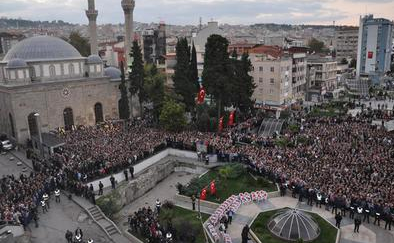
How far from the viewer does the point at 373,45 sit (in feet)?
217

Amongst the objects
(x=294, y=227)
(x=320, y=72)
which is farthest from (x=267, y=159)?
(x=320, y=72)

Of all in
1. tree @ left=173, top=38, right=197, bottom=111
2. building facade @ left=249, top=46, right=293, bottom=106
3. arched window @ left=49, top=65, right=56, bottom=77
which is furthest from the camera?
building facade @ left=249, top=46, right=293, bottom=106

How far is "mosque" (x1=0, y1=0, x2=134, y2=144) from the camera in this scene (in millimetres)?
29391

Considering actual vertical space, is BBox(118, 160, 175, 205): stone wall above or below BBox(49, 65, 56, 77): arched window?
below

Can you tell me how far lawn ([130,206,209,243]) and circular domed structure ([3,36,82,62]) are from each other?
19.9m

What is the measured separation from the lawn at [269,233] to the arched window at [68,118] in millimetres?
21050

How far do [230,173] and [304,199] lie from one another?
4791 millimetres

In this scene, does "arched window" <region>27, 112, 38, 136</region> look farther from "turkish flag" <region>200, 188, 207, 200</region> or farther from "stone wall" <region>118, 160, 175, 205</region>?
"turkish flag" <region>200, 188, 207, 200</region>

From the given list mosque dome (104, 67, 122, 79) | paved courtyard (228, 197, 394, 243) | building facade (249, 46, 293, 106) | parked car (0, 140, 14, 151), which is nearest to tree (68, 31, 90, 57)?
mosque dome (104, 67, 122, 79)

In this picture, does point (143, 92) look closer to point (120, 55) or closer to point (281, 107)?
point (281, 107)

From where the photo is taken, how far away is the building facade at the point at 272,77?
42.0 m

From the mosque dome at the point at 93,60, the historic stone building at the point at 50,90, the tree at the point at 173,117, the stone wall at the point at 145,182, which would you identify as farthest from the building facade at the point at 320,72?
the stone wall at the point at 145,182

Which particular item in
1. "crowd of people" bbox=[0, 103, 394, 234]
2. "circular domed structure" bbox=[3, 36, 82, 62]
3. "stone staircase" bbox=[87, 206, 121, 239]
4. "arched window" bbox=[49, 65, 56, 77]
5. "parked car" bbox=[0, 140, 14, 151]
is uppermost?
"circular domed structure" bbox=[3, 36, 82, 62]

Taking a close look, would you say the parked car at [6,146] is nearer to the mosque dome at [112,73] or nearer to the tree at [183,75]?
the mosque dome at [112,73]
